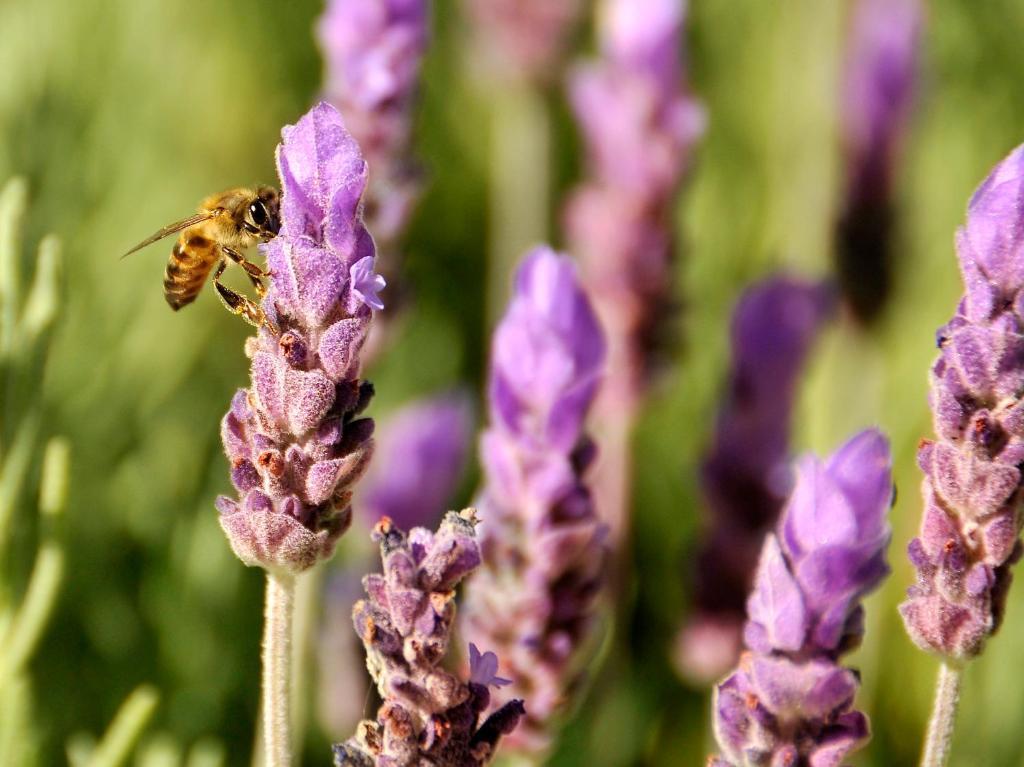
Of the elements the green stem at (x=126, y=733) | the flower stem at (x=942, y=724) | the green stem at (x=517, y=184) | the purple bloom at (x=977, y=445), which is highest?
the green stem at (x=517, y=184)

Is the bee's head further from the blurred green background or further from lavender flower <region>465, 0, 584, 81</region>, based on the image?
lavender flower <region>465, 0, 584, 81</region>

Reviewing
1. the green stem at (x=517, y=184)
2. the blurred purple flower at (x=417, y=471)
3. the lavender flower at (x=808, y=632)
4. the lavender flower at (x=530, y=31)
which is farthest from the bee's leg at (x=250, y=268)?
the lavender flower at (x=530, y=31)

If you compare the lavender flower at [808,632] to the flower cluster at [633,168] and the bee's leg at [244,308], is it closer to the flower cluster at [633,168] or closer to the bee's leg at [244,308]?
the bee's leg at [244,308]

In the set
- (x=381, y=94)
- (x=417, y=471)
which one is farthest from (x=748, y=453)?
(x=381, y=94)

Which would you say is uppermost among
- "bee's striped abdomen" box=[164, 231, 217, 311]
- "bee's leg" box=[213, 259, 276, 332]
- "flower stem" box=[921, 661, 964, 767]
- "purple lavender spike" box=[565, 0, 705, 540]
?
"purple lavender spike" box=[565, 0, 705, 540]

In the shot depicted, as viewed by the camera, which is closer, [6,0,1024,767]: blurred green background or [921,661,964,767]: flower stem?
[921,661,964,767]: flower stem

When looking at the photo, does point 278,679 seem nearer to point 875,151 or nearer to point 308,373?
point 308,373

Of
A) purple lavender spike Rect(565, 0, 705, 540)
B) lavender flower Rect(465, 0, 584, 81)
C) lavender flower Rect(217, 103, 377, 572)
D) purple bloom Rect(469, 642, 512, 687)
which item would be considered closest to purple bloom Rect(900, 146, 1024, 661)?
purple bloom Rect(469, 642, 512, 687)
